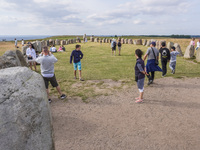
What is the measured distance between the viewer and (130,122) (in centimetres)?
527

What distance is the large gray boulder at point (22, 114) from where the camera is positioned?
7.54 feet

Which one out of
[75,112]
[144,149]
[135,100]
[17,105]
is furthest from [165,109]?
[17,105]

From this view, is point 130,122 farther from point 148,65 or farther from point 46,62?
point 148,65

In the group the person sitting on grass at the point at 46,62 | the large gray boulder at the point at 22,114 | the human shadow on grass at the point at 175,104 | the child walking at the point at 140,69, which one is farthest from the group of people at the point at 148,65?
the large gray boulder at the point at 22,114

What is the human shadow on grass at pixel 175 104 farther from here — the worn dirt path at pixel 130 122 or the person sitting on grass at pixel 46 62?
the person sitting on grass at pixel 46 62

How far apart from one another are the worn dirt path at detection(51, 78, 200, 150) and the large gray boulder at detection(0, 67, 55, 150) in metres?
1.97

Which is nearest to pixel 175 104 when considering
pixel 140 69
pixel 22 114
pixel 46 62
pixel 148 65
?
pixel 140 69

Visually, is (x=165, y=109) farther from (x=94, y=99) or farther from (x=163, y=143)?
(x=94, y=99)

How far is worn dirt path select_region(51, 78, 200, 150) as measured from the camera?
4.29m

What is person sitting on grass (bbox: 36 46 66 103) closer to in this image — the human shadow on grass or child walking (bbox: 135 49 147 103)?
child walking (bbox: 135 49 147 103)

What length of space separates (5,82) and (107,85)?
6761mm

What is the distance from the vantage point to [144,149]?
4.07 m

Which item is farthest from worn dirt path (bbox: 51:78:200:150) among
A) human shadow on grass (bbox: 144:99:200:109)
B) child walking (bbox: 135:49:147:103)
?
child walking (bbox: 135:49:147:103)

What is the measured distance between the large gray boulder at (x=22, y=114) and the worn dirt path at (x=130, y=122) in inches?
77.4
